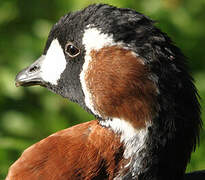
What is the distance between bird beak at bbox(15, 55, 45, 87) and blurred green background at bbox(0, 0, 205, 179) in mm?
660

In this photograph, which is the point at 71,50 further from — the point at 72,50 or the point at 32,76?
the point at 32,76

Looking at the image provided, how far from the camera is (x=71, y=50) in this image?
2.24 m

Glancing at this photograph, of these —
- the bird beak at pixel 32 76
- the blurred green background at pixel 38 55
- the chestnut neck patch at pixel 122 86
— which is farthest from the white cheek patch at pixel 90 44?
the blurred green background at pixel 38 55

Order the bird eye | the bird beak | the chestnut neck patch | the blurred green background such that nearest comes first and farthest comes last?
the chestnut neck patch → the bird eye → the bird beak → the blurred green background

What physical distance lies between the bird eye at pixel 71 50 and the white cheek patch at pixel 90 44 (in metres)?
0.07

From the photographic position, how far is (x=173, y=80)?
2.02 metres

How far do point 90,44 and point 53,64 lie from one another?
282mm

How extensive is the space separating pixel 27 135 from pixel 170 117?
1763 millimetres

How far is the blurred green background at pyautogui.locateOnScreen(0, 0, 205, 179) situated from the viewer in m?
3.62

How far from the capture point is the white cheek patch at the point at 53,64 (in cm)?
230

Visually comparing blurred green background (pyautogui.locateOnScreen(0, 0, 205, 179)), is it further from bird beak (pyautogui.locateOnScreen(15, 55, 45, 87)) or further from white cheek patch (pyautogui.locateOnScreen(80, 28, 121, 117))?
white cheek patch (pyautogui.locateOnScreen(80, 28, 121, 117))

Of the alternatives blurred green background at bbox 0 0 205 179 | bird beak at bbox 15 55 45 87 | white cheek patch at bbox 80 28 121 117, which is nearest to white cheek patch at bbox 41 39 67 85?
bird beak at bbox 15 55 45 87

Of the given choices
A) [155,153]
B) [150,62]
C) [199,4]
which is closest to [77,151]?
[155,153]

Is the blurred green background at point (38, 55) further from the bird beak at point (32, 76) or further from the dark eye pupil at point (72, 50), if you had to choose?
the dark eye pupil at point (72, 50)
